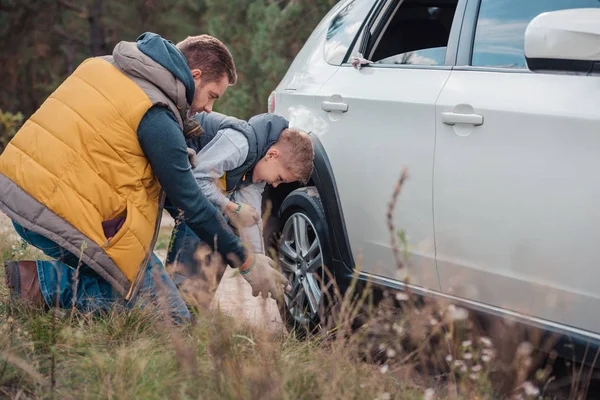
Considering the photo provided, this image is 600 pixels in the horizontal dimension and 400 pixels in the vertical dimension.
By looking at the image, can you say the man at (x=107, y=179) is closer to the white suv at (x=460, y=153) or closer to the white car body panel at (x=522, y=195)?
the white suv at (x=460, y=153)

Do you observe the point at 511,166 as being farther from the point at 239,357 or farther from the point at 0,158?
the point at 0,158

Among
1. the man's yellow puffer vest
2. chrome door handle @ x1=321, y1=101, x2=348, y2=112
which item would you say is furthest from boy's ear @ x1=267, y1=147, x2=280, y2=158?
the man's yellow puffer vest

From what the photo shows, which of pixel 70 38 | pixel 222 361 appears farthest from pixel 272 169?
pixel 70 38

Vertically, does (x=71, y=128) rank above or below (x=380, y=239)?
above

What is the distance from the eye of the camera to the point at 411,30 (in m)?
4.45

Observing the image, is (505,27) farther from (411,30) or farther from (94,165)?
(94,165)

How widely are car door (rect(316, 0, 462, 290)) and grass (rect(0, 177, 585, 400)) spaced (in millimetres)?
587

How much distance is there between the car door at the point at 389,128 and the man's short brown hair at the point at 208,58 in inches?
27.4

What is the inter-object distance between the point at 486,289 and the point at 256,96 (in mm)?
9227

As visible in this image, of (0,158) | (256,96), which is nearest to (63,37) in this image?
(256,96)

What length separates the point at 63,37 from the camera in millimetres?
22547

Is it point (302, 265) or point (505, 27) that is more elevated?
point (505, 27)

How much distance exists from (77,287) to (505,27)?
2016mm

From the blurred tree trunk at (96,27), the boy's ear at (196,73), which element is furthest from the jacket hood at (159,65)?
the blurred tree trunk at (96,27)
